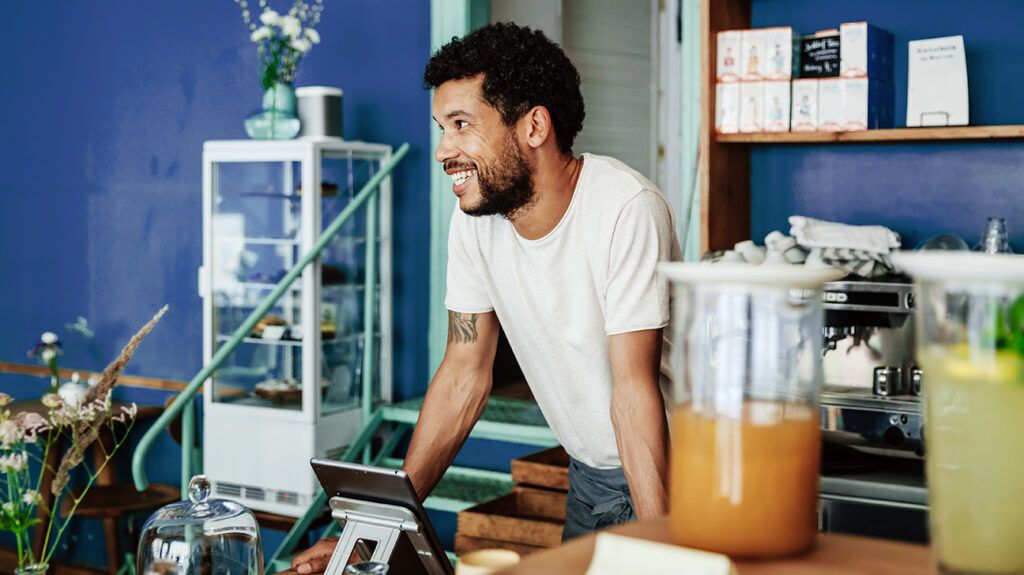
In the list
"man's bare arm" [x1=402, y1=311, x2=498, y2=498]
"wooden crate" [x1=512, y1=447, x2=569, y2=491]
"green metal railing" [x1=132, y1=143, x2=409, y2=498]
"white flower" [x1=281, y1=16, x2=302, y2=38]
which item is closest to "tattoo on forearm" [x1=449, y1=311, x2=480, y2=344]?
"man's bare arm" [x1=402, y1=311, x2=498, y2=498]

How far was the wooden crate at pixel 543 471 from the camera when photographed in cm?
360

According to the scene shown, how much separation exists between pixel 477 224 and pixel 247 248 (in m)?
2.61

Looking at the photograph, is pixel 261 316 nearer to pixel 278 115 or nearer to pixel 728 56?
pixel 278 115

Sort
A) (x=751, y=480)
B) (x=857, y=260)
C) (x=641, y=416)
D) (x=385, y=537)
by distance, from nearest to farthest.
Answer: (x=751, y=480)
(x=385, y=537)
(x=641, y=416)
(x=857, y=260)

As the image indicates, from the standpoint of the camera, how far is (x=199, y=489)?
1.64m

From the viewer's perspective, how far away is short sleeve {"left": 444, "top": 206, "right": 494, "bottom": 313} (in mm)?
2299

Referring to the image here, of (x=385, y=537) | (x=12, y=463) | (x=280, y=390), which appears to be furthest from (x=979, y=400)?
(x=280, y=390)

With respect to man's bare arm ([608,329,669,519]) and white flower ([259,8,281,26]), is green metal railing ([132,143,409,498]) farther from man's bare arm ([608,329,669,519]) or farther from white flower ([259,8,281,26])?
man's bare arm ([608,329,669,519])

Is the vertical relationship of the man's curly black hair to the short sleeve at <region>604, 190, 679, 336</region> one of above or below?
above

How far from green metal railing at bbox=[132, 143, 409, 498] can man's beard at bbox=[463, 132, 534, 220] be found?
205 centimetres

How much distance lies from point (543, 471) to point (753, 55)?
4.68 feet

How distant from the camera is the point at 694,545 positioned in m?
0.87

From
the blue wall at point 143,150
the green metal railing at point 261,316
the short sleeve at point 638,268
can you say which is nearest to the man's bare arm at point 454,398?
the short sleeve at point 638,268

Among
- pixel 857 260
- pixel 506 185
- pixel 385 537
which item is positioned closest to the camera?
pixel 385 537
